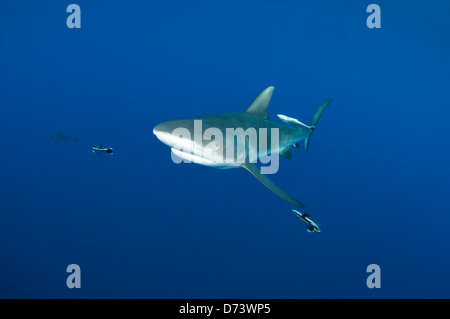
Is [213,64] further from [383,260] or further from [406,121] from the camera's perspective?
[383,260]

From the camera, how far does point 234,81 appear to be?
4609cm

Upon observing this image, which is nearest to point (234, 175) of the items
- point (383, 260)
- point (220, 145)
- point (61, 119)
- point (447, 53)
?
point (383, 260)

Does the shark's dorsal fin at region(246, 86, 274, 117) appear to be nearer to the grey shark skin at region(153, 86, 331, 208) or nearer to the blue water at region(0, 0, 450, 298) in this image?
the grey shark skin at region(153, 86, 331, 208)

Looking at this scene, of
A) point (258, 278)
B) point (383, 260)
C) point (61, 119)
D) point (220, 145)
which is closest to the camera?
point (220, 145)

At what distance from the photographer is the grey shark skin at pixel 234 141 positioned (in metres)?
3.06

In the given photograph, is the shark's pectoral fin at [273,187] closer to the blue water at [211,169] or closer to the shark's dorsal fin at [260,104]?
the shark's dorsal fin at [260,104]

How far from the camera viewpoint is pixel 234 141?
389 centimetres

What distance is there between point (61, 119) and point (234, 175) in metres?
25.6

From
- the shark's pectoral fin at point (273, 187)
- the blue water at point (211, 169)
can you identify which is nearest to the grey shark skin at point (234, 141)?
the shark's pectoral fin at point (273, 187)

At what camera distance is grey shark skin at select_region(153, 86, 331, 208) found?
306 centimetres

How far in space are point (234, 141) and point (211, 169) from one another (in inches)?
521

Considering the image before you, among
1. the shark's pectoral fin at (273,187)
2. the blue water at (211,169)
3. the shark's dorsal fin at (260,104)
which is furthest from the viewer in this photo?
the blue water at (211,169)

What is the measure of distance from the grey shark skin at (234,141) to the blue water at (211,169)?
→ 979 cm
